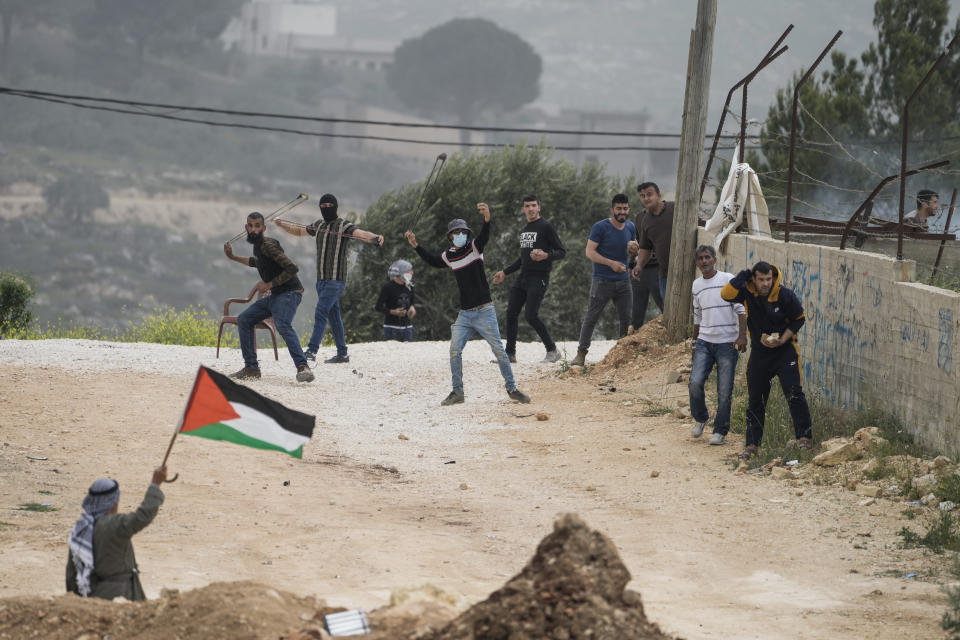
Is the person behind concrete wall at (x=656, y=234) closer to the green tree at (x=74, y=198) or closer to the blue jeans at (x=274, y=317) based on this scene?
the blue jeans at (x=274, y=317)

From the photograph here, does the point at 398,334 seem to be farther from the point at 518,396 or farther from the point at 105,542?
the point at 105,542

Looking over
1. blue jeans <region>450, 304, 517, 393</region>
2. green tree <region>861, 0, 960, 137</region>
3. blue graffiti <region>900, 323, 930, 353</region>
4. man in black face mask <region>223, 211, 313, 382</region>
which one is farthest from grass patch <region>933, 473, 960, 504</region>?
green tree <region>861, 0, 960, 137</region>

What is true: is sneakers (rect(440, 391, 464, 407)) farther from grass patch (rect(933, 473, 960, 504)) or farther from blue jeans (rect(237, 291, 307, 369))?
grass patch (rect(933, 473, 960, 504))

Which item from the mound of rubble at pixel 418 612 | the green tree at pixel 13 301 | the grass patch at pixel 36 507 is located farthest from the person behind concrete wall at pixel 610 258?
the green tree at pixel 13 301

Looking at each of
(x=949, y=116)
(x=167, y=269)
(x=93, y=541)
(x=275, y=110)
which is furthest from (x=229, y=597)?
(x=275, y=110)

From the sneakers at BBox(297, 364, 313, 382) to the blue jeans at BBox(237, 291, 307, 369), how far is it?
0.45ft

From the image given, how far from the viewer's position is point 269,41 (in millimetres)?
155125

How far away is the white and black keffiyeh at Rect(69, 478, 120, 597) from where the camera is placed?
5602 millimetres

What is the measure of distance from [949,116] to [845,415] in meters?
26.1

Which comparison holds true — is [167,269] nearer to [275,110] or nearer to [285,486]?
[275,110]

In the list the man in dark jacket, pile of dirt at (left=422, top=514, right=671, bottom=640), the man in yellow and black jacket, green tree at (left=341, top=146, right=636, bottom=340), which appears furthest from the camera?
green tree at (left=341, top=146, right=636, bottom=340)

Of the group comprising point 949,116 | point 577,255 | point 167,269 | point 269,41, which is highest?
point 269,41

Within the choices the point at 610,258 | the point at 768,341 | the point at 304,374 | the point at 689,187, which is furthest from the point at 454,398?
the point at 768,341

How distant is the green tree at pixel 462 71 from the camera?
128m
